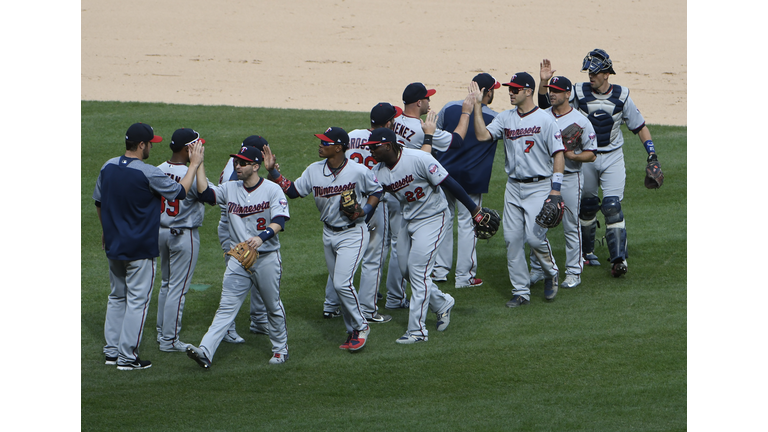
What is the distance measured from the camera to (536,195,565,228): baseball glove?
687cm

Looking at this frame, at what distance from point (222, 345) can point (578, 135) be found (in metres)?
3.63

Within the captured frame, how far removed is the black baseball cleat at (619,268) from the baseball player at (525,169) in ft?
2.62

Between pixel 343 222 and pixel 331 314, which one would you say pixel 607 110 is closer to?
pixel 343 222

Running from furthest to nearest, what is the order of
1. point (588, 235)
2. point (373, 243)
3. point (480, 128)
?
1. point (588, 235)
2. point (480, 128)
3. point (373, 243)

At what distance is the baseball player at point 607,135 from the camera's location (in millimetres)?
7891

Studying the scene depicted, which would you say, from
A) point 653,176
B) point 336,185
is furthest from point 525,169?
point 336,185

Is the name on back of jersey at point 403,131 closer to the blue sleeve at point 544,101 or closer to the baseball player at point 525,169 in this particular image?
the baseball player at point 525,169

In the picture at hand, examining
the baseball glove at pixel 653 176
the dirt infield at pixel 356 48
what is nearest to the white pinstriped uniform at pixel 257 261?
the baseball glove at pixel 653 176

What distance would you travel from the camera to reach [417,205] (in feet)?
21.4

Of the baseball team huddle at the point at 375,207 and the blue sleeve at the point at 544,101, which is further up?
the blue sleeve at the point at 544,101

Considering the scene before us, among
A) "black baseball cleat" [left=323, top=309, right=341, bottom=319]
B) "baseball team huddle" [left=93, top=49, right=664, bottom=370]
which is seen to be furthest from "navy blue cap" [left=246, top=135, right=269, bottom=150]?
"black baseball cleat" [left=323, top=309, right=341, bottom=319]

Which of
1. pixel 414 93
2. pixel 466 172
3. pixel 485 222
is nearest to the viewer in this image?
pixel 485 222

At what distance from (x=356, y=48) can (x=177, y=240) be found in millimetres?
17382

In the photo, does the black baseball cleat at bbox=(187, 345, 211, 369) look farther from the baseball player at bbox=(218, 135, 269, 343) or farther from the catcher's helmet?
the catcher's helmet
